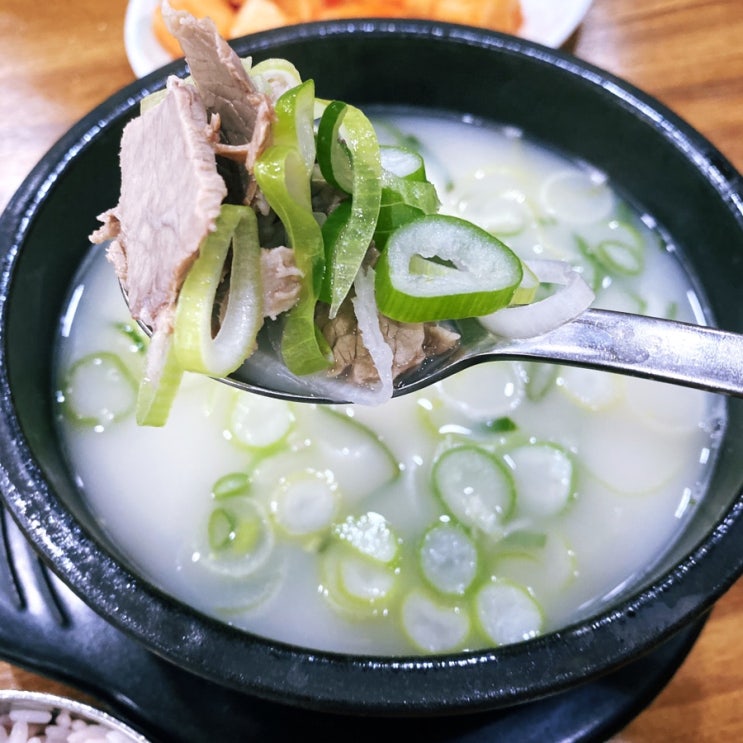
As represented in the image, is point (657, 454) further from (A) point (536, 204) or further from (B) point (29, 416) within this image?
(B) point (29, 416)

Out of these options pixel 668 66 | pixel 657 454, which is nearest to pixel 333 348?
pixel 657 454

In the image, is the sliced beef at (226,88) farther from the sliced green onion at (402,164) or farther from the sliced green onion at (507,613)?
the sliced green onion at (507,613)

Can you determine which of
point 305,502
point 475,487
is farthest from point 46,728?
point 475,487

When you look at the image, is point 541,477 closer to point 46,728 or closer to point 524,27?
point 46,728

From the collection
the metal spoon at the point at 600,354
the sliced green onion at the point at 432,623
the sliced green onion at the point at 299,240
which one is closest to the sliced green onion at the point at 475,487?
the sliced green onion at the point at 432,623

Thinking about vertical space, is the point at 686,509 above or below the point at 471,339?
below

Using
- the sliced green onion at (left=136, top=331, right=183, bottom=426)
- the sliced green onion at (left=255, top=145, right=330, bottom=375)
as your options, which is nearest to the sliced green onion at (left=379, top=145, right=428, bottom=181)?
the sliced green onion at (left=255, top=145, right=330, bottom=375)
